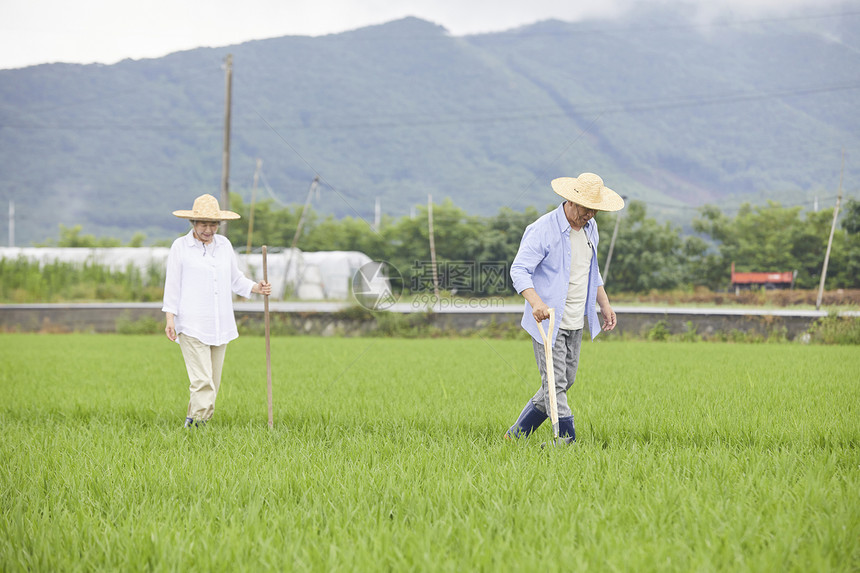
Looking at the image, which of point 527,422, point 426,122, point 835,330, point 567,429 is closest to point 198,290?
point 527,422

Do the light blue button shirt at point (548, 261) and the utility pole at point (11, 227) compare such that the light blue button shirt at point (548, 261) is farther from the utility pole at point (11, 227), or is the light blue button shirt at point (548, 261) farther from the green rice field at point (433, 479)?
the utility pole at point (11, 227)

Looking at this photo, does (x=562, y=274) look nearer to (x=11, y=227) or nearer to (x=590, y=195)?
(x=590, y=195)

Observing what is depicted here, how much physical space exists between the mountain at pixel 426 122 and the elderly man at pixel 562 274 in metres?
80.4

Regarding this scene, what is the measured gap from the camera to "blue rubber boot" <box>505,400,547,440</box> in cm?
414

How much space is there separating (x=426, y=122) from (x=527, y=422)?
479 feet

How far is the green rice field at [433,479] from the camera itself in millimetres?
2400

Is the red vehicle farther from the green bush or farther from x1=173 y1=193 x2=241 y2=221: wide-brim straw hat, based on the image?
x1=173 y1=193 x2=241 y2=221: wide-brim straw hat

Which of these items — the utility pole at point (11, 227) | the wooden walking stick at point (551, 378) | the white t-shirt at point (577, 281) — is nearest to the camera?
the wooden walking stick at point (551, 378)

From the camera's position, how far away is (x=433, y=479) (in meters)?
3.22

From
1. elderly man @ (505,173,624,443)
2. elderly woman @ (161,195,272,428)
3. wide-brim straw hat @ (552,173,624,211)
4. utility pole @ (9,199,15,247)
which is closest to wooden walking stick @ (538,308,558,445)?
elderly man @ (505,173,624,443)

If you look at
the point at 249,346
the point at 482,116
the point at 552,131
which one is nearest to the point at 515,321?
the point at 249,346

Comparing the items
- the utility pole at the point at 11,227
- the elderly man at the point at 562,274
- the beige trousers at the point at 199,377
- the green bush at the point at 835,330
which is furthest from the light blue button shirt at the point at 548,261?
the utility pole at the point at 11,227

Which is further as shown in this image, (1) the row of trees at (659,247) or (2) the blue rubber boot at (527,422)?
(1) the row of trees at (659,247)

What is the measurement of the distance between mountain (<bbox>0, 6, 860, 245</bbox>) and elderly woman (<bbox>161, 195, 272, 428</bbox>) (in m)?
80.9
